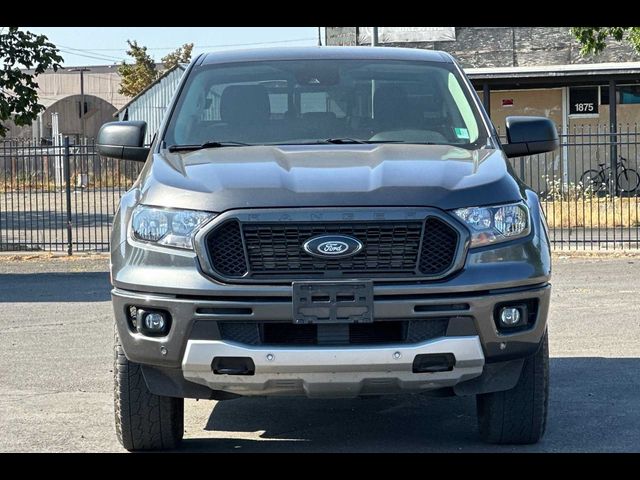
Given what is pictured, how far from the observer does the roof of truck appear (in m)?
6.84

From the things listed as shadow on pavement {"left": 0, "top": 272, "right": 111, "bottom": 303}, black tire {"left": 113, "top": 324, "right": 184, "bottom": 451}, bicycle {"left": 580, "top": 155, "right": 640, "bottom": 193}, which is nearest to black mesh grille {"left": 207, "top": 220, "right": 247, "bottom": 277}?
black tire {"left": 113, "top": 324, "right": 184, "bottom": 451}

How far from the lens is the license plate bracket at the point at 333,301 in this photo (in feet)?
16.4

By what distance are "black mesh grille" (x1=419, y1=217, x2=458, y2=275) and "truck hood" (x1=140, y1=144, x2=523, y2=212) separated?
0.30 ft

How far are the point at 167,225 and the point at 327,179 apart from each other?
73 centimetres

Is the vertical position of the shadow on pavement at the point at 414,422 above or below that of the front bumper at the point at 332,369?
below

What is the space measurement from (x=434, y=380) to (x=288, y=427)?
5.02 feet

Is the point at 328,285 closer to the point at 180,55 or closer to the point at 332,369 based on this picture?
the point at 332,369

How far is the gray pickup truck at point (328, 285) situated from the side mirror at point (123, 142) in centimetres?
84

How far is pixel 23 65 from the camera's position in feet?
58.6

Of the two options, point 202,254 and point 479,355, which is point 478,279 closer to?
point 479,355

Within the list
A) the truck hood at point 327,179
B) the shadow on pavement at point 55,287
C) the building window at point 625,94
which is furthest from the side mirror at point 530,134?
the building window at point 625,94

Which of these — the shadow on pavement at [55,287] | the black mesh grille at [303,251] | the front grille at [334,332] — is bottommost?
the shadow on pavement at [55,287]

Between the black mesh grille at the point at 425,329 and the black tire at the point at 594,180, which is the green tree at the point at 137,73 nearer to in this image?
the black tire at the point at 594,180

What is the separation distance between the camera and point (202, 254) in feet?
16.7
